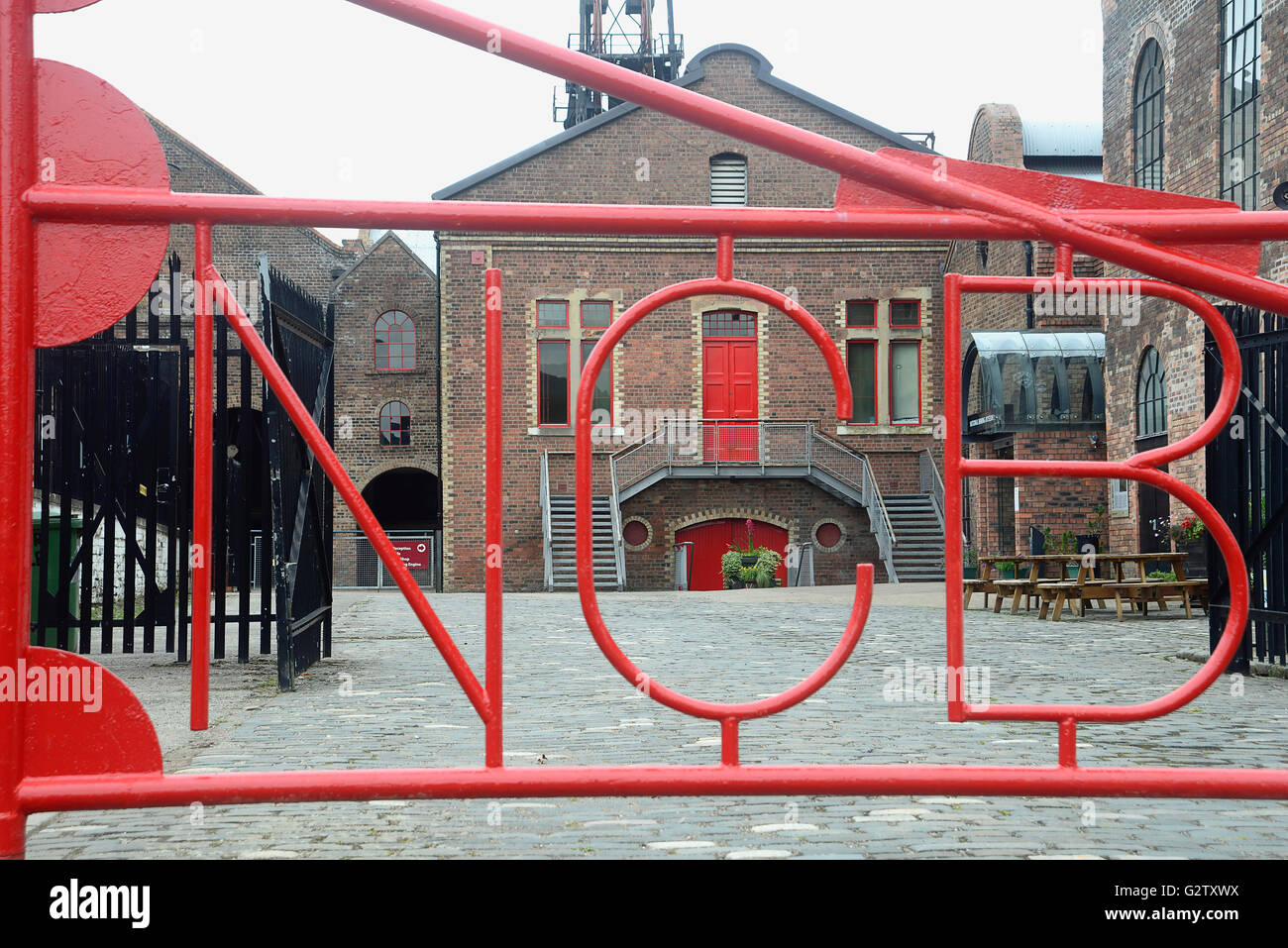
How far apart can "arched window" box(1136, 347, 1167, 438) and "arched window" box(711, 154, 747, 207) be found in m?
9.89

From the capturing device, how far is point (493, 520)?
7.76 feet

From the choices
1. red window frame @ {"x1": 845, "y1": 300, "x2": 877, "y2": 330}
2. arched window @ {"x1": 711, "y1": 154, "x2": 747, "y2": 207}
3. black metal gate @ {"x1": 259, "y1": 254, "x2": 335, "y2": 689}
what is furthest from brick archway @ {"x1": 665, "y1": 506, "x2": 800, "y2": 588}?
black metal gate @ {"x1": 259, "y1": 254, "x2": 335, "y2": 689}

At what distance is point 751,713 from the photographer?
7.66 ft

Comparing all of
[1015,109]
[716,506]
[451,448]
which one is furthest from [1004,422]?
[451,448]

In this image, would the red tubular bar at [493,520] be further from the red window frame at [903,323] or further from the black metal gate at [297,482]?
the red window frame at [903,323]

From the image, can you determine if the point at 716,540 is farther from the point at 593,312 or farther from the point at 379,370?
the point at 379,370

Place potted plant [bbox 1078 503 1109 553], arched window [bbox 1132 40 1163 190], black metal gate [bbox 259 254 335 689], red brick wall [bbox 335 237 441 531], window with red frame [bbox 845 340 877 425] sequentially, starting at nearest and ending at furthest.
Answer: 1. black metal gate [bbox 259 254 335 689]
2. arched window [bbox 1132 40 1163 190]
3. potted plant [bbox 1078 503 1109 553]
4. window with red frame [bbox 845 340 877 425]
5. red brick wall [bbox 335 237 441 531]

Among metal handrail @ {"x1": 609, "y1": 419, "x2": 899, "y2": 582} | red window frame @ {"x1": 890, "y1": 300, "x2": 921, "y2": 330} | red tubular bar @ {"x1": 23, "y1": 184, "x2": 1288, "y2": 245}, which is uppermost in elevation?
red window frame @ {"x1": 890, "y1": 300, "x2": 921, "y2": 330}

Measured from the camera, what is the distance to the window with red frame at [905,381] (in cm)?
2445

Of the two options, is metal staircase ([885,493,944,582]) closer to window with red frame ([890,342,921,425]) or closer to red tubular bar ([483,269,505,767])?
window with red frame ([890,342,921,425])

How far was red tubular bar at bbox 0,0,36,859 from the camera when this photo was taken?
7.21 ft

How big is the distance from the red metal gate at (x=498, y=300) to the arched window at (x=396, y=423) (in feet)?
93.7

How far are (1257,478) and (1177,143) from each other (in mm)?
10804
